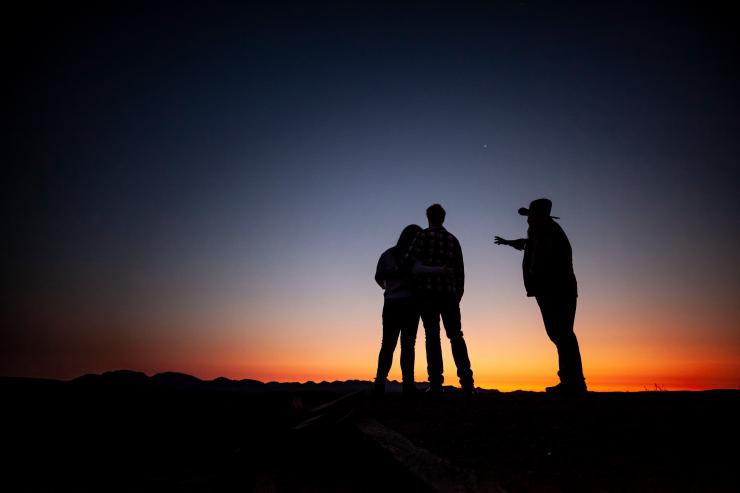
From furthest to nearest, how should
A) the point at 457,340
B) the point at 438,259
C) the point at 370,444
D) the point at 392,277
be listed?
1. the point at 392,277
2. the point at 438,259
3. the point at 457,340
4. the point at 370,444

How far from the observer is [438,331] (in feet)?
15.5

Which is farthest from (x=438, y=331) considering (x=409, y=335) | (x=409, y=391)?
(x=409, y=391)

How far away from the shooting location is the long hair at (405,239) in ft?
17.2

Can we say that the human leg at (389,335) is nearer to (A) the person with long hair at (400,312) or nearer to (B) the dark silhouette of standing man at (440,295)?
(A) the person with long hair at (400,312)

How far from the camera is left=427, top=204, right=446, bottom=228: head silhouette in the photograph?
5113 mm

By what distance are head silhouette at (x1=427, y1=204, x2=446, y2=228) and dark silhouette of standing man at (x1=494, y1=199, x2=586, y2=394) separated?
3.55ft

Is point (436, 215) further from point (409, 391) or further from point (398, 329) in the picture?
point (409, 391)

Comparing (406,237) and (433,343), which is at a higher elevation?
(406,237)

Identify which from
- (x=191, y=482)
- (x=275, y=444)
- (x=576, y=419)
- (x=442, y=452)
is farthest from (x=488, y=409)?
(x=191, y=482)

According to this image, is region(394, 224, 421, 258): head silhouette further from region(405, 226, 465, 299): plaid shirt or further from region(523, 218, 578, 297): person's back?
region(523, 218, 578, 297): person's back

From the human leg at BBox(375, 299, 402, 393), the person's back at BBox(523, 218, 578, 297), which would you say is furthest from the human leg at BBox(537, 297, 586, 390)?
the human leg at BBox(375, 299, 402, 393)

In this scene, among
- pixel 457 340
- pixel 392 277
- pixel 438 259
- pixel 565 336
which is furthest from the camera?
pixel 392 277

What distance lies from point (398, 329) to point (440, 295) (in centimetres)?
77

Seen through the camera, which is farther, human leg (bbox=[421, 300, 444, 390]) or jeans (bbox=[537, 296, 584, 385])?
human leg (bbox=[421, 300, 444, 390])
